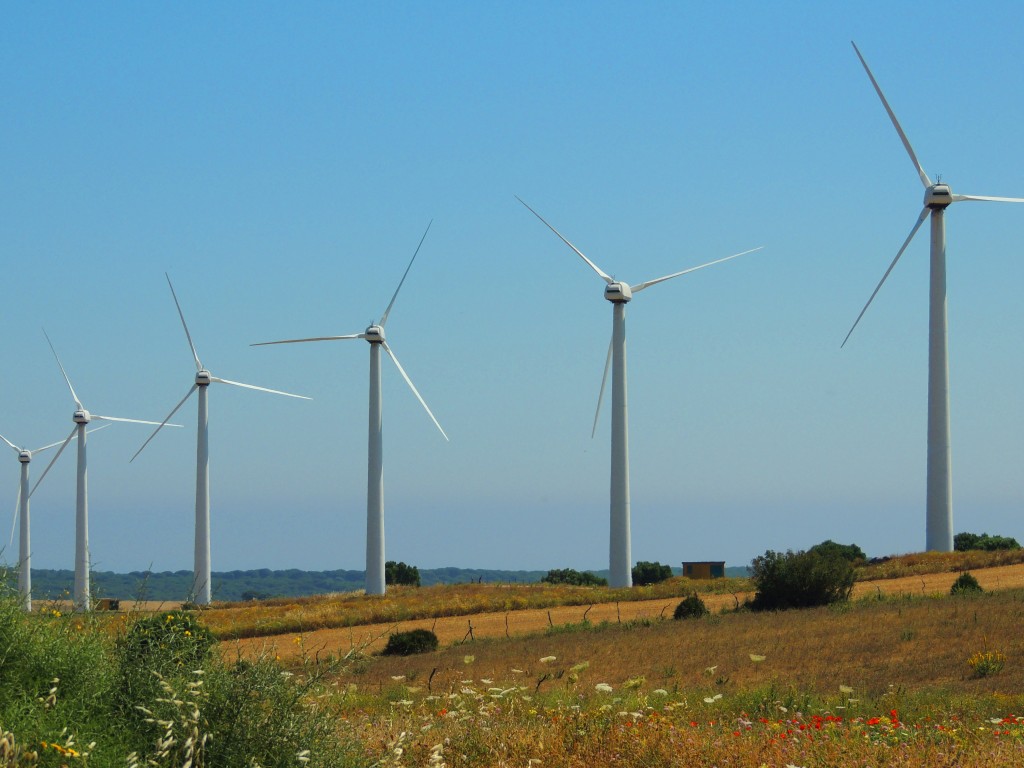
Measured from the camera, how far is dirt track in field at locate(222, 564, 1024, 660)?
55191 millimetres

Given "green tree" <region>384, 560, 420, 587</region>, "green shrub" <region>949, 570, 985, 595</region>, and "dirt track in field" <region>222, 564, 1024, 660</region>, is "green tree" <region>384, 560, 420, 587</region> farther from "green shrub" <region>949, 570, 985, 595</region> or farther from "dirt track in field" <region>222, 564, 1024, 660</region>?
"green shrub" <region>949, 570, 985, 595</region>

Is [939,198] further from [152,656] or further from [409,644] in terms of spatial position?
[152,656]

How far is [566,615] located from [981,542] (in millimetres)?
48101

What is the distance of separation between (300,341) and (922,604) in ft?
186

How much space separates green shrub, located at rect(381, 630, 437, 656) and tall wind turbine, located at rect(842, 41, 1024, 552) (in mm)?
46830

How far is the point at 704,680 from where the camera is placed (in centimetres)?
3269

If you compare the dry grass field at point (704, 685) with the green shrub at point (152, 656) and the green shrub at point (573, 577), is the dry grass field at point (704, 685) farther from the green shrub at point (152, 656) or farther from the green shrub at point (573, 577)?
the green shrub at point (573, 577)

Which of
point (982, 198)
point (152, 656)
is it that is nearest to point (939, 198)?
point (982, 198)

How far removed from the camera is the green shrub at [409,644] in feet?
152

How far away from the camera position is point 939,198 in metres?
83.9

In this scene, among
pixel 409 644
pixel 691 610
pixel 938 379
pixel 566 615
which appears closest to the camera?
pixel 409 644

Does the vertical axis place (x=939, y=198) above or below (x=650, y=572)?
above

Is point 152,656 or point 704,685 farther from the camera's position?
point 704,685

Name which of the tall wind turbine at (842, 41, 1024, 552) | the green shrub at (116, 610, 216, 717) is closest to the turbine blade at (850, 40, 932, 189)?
the tall wind turbine at (842, 41, 1024, 552)
